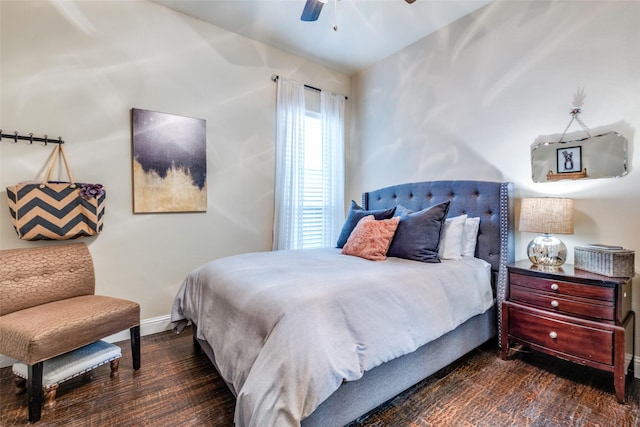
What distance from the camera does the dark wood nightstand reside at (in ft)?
5.86

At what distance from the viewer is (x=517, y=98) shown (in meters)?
2.57

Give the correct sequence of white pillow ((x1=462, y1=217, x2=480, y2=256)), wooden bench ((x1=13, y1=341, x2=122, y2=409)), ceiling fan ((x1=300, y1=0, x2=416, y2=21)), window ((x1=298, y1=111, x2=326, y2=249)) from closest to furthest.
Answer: wooden bench ((x1=13, y1=341, x2=122, y2=409)) → ceiling fan ((x1=300, y1=0, x2=416, y2=21)) → white pillow ((x1=462, y1=217, x2=480, y2=256)) → window ((x1=298, y1=111, x2=326, y2=249))

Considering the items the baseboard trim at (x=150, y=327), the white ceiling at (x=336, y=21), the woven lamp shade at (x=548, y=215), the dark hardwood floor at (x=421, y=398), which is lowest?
the dark hardwood floor at (x=421, y=398)

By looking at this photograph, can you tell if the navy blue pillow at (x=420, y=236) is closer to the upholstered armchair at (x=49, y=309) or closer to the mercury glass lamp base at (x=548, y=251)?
the mercury glass lamp base at (x=548, y=251)

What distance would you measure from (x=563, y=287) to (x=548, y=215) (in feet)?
1.63

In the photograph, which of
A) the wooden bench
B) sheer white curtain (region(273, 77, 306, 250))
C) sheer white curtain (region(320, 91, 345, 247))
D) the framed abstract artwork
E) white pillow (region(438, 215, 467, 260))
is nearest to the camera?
the wooden bench

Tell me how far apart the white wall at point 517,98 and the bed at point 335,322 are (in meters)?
0.47

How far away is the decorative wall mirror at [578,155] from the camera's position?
2080 mm

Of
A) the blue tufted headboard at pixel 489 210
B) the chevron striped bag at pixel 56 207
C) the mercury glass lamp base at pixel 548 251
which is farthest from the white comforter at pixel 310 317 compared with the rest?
the chevron striped bag at pixel 56 207

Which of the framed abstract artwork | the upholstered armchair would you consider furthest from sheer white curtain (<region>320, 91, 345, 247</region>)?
the upholstered armchair

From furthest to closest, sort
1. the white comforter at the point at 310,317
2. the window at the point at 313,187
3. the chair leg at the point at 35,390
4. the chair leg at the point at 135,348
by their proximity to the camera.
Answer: the window at the point at 313,187, the chair leg at the point at 135,348, the chair leg at the point at 35,390, the white comforter at the point at 310,317

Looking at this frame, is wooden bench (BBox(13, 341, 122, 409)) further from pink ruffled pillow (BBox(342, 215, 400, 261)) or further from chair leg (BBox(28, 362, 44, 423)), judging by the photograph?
pink ruffled pillow (BBox(342, 215, 400, 261))

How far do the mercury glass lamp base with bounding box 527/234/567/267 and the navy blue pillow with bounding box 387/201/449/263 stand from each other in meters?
0.70

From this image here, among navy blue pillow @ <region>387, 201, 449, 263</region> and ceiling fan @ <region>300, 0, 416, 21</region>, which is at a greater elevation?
ceiling fan @ <region>300, 0, 416, 21</region>
